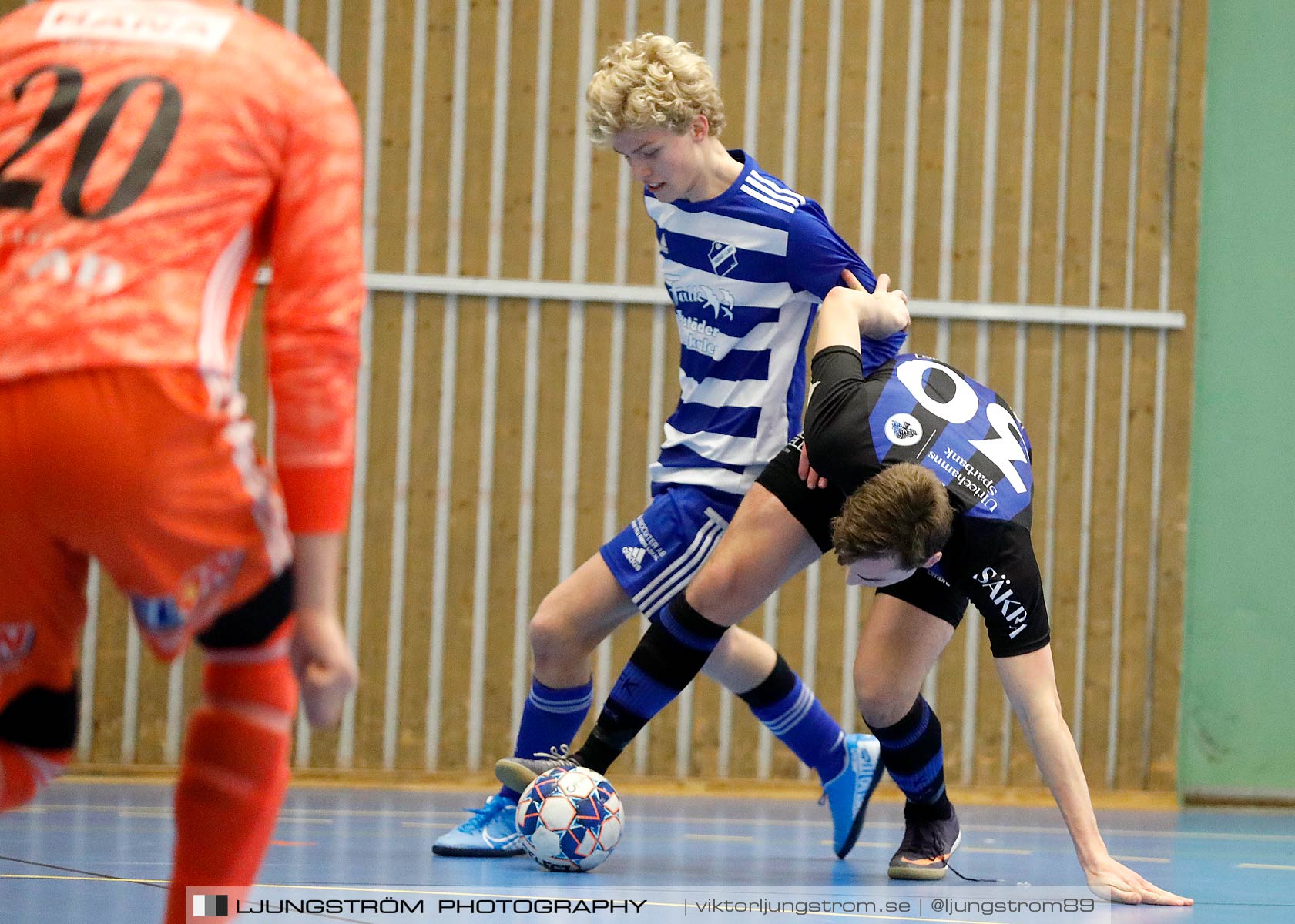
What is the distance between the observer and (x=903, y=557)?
281 cm

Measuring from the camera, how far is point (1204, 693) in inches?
247

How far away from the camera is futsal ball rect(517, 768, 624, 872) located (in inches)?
129

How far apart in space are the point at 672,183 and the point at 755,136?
9.12 feet

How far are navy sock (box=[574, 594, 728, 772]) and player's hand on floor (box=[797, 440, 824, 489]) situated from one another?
40cm

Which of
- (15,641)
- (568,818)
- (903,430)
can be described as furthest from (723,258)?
(15,641)

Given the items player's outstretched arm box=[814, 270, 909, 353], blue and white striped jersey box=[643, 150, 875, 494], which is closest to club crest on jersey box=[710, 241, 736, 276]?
blue and white striped jersey box=[643, 150, 875, 494]

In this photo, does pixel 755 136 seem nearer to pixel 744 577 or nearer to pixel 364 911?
pixel 744 577

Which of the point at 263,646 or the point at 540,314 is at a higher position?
the point at 540,314

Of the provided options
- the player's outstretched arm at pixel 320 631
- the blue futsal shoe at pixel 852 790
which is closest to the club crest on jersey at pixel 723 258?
the blue futsal shoe at pixel 852 790

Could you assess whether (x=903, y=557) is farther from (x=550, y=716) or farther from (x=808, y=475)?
(x=550, y=716)

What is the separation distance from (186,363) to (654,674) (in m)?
2.19

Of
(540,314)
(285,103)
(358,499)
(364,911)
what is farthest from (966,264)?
(285,103)

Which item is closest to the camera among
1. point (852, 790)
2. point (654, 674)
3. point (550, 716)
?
point (654, 674)

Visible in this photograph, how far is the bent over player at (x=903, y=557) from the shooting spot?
2918mm
